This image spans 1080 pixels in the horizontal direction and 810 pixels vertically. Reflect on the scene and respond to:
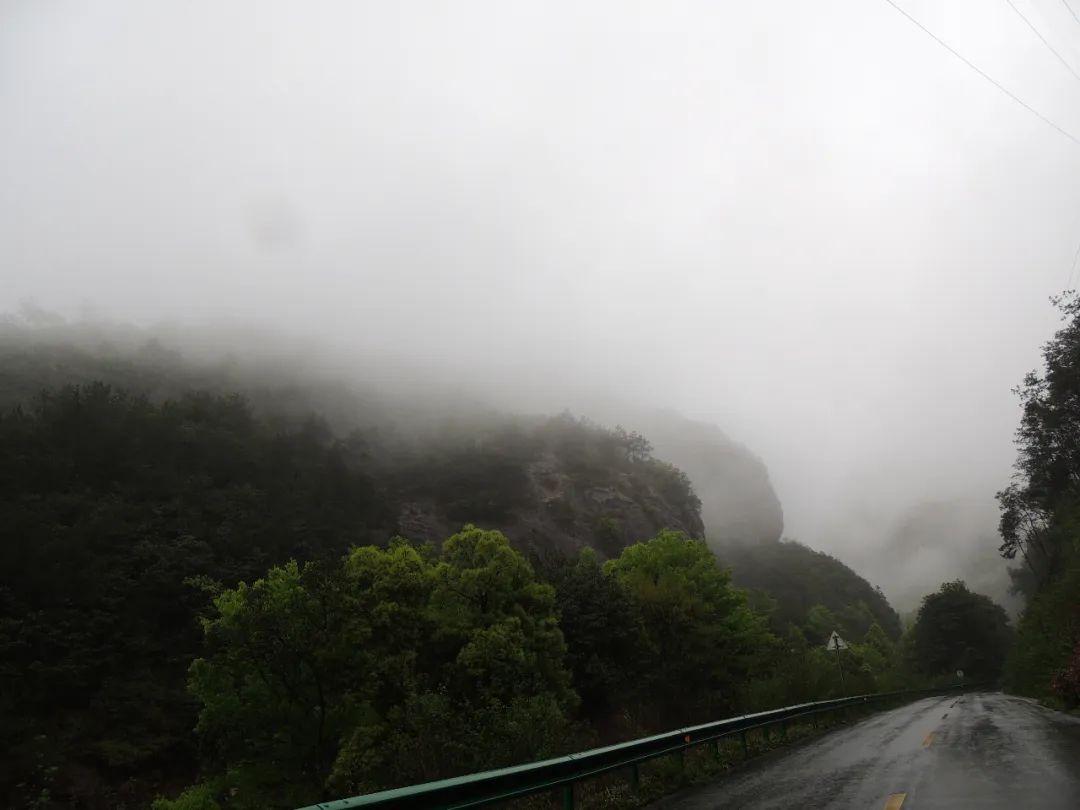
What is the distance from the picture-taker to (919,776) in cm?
909

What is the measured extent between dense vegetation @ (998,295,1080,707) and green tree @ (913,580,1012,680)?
3535 cm

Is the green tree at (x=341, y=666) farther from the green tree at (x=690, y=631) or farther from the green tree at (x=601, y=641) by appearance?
the green tree at (x=690, y=631)

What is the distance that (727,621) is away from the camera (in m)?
38.9

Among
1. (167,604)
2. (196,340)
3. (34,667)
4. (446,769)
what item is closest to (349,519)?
(167,604)

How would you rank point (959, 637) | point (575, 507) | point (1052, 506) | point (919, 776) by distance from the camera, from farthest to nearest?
point (575, 507)
point (959, 637)
point (1052, 506)
point (919, 776)

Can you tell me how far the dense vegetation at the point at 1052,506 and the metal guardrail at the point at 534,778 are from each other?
68.7 ft

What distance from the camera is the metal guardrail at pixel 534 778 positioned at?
5141mm

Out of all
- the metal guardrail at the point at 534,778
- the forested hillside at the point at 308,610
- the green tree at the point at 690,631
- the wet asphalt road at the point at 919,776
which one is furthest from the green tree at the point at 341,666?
the wet asphalt road at the point at 919,776

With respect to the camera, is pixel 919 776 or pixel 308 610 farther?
pixel 308 610

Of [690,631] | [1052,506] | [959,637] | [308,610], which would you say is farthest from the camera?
[959,637]

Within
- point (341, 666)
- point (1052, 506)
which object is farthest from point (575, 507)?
point (341, 666)

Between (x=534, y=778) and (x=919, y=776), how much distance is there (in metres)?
5.45

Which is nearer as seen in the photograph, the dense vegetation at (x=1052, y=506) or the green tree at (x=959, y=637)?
the dense vegetation at (x=1052, y=506)

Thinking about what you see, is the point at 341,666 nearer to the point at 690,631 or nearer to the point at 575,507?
the point at 690,631
